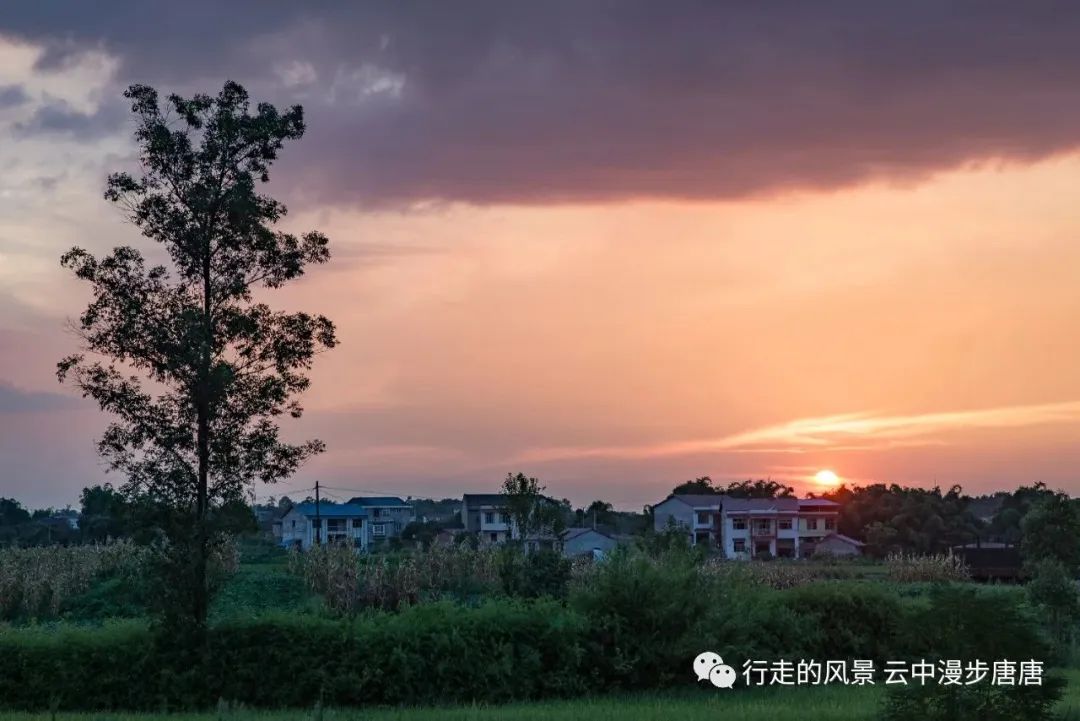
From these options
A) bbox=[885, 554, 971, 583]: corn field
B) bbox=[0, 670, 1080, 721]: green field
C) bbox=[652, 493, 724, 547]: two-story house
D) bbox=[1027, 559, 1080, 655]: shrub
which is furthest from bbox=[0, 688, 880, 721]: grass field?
bbox=[652, 493, 724, 547]: two-story house

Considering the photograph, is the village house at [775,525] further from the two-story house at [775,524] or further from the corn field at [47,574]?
the corn field at [47,574]

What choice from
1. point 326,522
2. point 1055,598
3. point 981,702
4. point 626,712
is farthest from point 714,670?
point 326,522

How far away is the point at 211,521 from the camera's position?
22.3m

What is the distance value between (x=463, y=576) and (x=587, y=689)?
76.2 feet

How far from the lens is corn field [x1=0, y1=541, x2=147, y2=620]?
4247cm

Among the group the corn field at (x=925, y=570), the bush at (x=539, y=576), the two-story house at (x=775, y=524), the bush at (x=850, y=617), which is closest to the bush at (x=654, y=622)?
the bush at (x=850, y=617)

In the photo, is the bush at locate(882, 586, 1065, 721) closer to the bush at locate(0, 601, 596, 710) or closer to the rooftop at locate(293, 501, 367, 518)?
the bush at locate(0, 601, 596, 710)

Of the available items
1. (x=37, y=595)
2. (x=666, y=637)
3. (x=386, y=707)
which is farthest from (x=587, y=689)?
(x=37, y=595)

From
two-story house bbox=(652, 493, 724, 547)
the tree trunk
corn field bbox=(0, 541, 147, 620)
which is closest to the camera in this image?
the tree trunk

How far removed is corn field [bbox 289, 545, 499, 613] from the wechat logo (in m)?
18.5

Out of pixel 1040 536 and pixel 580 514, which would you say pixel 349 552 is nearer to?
pixel 1040 536

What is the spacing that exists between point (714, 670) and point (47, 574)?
29.9 metres

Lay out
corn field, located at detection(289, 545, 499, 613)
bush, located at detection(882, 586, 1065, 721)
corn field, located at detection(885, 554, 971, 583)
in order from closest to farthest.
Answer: bush, located at detection(882, 586, 1065, 721), corn field, located at detection(289, 545, 499, 613), corn field, located at detection(885, 554, 971, 583)

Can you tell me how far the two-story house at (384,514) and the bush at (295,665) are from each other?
3929 inches
